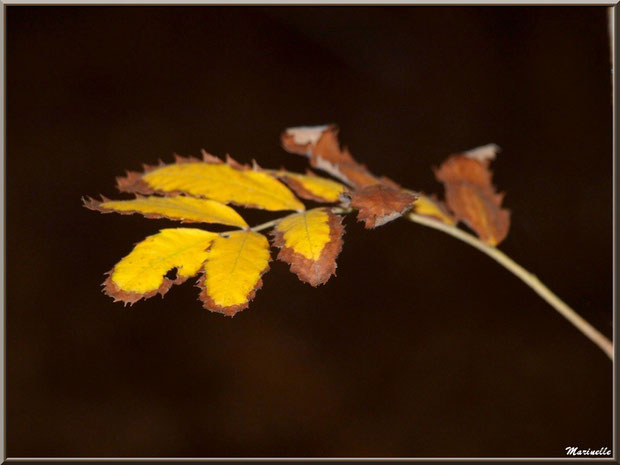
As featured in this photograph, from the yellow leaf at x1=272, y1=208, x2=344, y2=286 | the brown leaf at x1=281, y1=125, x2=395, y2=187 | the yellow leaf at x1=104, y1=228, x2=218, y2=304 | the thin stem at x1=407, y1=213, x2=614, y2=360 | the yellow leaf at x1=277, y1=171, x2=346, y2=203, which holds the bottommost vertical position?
the thin stem at x1=407, y1=213, x2=614, y2=360

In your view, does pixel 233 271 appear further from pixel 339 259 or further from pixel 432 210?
pixel 339 259

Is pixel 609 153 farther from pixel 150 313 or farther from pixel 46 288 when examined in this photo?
pixel 46 288

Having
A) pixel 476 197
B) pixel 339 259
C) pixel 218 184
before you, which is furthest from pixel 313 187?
pixel 339 259

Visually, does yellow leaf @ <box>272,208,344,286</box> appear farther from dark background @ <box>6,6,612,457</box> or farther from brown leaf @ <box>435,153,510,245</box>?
dark background @ <box>6,6,612,457</box>

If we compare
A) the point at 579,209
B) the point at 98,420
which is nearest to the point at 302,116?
the point at 579,209

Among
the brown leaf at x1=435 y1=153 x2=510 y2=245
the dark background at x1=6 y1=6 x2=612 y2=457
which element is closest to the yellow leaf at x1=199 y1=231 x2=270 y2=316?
the brown leaf at x1=435 y1=153 x2=510 y2=245
